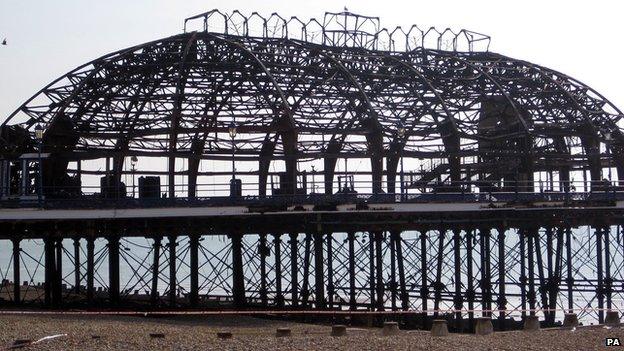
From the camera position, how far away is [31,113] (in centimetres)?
4906

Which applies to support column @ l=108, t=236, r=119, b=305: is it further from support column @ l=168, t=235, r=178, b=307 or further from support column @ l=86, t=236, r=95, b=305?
support column @ l=168, t=235, r=178, b=307

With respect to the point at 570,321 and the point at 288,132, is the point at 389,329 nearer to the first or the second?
the point at 570,321

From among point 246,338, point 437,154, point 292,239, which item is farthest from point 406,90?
point 246,338

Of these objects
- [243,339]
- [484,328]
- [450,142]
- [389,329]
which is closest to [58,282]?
[243,339]

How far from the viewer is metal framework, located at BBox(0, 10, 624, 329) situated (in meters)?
42.5

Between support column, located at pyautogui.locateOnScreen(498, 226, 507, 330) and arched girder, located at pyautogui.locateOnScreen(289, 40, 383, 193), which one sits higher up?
arched girder, located at pyautogui.locateOnScreen(289, 40, 383, 193)

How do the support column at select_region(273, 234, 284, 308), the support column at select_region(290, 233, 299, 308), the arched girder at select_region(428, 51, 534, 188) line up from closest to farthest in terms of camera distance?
the support column at select_region(290, 233, 299, 308) < the support column at select_region(273, 234, 284, 308) < the arched girder at select_region(428, 51, 534, 188)

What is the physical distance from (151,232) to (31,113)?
1093cm

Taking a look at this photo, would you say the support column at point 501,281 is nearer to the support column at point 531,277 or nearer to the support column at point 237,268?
the support column at point 531,277

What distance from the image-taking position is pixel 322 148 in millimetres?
49719

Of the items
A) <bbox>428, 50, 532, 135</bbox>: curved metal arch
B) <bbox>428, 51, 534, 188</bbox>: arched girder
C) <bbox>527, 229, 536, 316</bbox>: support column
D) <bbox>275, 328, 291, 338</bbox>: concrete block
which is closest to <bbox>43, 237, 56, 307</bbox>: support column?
<bbox>275, 328, 291, 338</bbox>: concrete block

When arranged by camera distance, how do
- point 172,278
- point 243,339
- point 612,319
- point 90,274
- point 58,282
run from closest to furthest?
point 243,339 → point 612,319 → point 58,282 → point 90,274 → point 172,278

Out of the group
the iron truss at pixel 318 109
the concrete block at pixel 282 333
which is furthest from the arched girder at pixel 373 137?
the concrete block at pixel 282 333

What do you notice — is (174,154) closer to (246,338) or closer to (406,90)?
(406,90)
